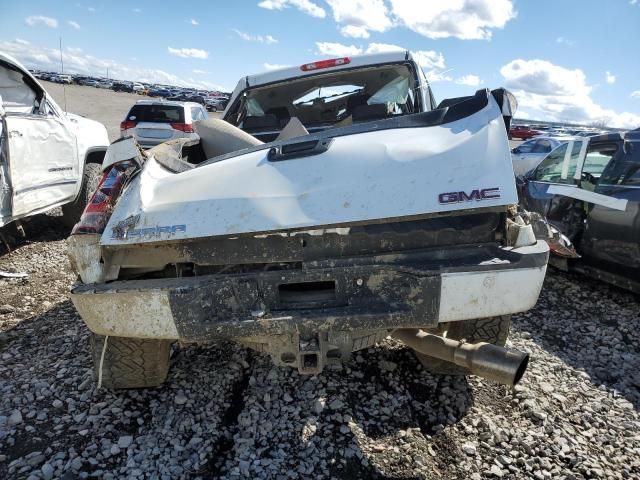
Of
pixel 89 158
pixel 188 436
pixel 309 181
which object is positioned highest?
pixel 309 181

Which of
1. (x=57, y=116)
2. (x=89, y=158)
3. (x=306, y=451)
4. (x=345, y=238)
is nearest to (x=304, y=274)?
(x=345, y=238)

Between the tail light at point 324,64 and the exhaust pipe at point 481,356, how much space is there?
2.68m

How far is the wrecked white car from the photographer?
4.76m

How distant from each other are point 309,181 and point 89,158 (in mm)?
5297

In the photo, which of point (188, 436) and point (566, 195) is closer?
point (188, 436)

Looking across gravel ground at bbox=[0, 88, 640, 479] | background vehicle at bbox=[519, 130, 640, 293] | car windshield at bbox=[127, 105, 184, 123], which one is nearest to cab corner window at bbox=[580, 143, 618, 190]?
background vehicle at bbox=[519, 130, 640, 293]

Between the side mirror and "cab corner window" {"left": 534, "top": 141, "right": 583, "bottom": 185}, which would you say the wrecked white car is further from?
"cab corner window" {"left": 534, "top": 141, "right": 583, "bottom": 185}

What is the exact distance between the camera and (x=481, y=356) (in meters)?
2.24

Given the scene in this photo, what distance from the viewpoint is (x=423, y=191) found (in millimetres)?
2143

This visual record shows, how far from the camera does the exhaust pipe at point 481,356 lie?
7.10 feet

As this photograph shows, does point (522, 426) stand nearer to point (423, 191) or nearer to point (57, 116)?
point (423, 191)

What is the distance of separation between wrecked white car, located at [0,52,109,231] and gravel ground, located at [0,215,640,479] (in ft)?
6.25

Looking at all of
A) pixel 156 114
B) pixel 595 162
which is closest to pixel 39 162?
pixel 595 162

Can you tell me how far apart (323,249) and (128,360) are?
133 cm
